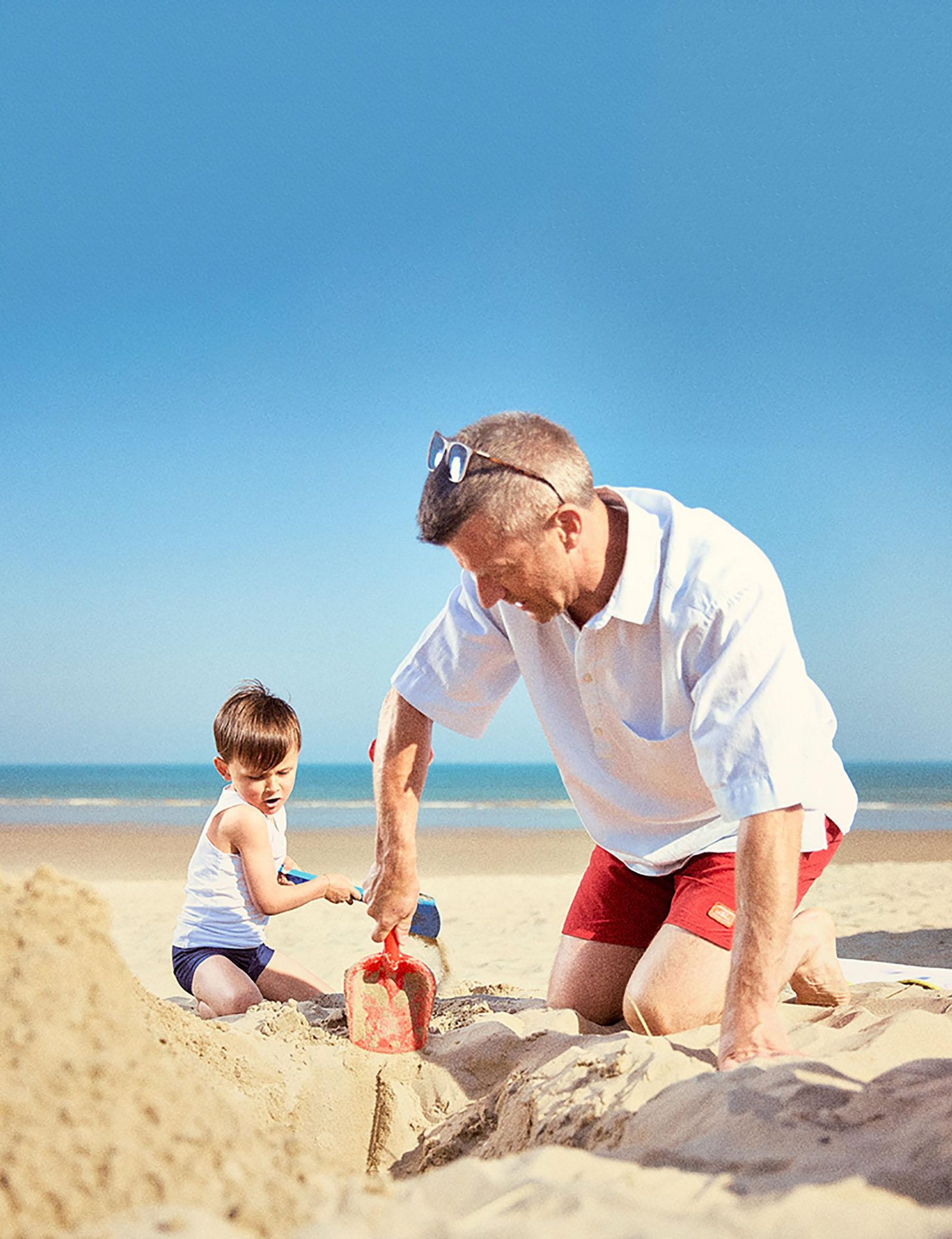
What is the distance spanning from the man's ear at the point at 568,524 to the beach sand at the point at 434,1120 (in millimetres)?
1069

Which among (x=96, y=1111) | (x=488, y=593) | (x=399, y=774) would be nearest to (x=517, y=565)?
(x=488, y=593)

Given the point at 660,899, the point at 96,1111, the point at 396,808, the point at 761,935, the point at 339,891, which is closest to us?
the point at 96,1111

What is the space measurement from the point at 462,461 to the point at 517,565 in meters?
0.26

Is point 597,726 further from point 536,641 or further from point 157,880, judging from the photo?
point 157,880

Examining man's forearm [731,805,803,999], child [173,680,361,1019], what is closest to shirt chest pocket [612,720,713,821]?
man's forearm [731,805,803,999]

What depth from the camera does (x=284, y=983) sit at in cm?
344

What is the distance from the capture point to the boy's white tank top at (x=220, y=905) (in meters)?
3.42

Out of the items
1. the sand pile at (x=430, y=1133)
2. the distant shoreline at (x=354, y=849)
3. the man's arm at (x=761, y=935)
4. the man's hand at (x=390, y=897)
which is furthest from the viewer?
the distant shoreline at (x=354, y=849)

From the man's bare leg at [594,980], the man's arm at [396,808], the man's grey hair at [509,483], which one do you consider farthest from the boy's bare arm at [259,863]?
the man's grey hair at [509,483]

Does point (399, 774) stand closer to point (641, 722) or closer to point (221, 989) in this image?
point (641, 722)

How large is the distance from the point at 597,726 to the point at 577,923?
2.40 ft

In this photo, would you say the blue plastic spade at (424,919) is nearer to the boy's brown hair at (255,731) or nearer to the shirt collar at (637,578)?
the boy's brown hair at (255,731)

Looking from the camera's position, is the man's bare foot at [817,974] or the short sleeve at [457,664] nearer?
the man's bare foot at [817,974]

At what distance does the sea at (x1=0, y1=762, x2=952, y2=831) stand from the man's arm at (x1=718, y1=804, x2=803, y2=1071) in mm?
12952
